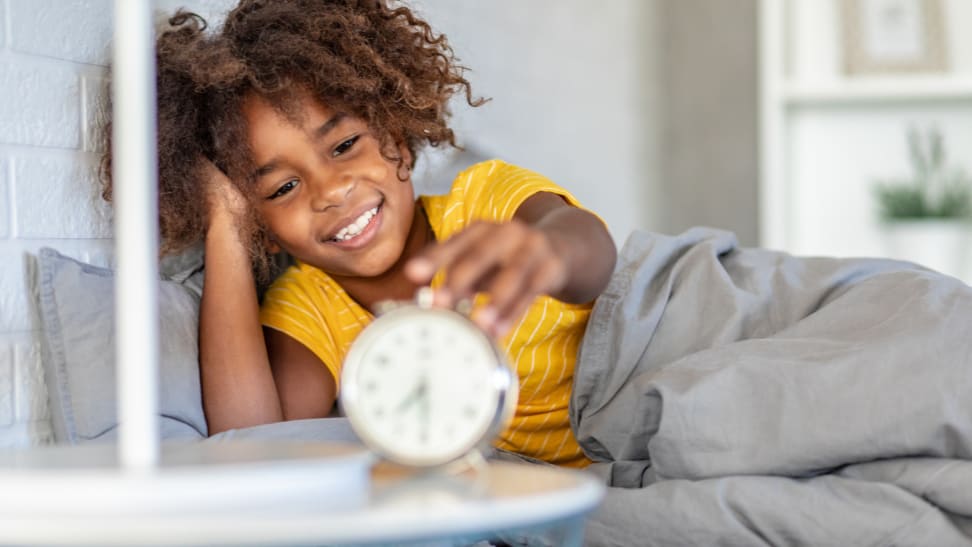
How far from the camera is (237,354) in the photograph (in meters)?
1.40

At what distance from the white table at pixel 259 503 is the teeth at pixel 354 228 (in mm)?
744

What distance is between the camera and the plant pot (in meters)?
2.82

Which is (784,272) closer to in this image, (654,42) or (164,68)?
(164,68)

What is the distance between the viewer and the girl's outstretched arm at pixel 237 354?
1383mm

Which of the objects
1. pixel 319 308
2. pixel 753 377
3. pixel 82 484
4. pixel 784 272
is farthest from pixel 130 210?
pixel 784 272

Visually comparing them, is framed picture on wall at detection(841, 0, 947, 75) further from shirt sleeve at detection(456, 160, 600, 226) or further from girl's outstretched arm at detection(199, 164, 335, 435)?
girl's outstretched arm at detection(199, 164, 335, 435)

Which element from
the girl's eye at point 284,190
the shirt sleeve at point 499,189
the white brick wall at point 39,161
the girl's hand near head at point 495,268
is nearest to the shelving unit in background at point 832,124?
the shirt sleeve at point 499,189

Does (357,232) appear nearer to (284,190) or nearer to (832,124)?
(284,190)

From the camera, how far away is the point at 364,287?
161cm

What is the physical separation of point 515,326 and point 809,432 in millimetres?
448

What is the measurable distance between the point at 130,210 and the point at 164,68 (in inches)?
30.5

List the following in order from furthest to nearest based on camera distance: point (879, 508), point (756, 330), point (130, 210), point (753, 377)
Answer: point (756, 330)
point (753, 377)
point (879, 508)
point (130, 210)

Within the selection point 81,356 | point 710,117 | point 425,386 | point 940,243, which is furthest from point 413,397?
point 710,117

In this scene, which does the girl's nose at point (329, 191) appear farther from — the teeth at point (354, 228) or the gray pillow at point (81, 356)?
the gray pillow at point (81, 356)
